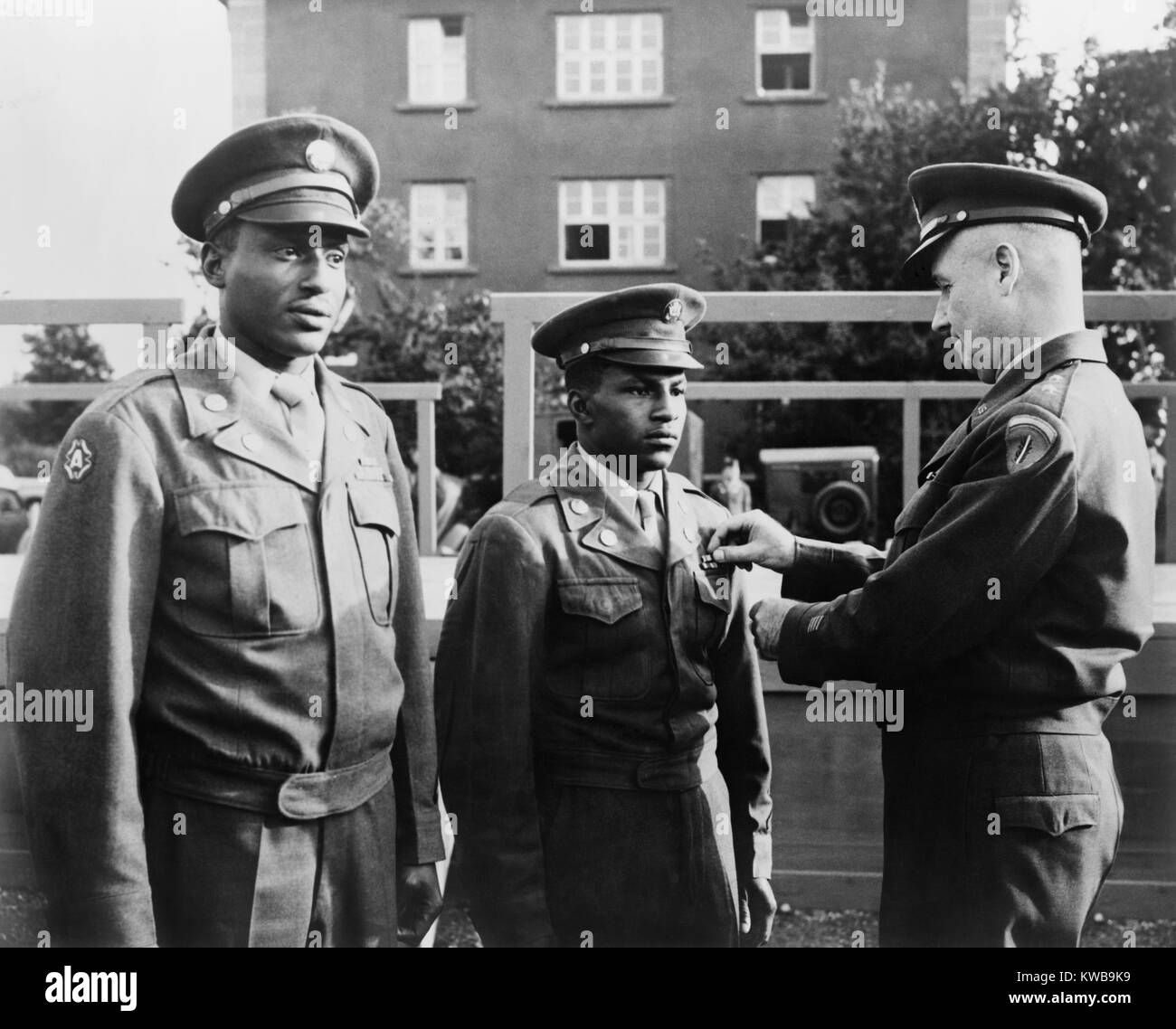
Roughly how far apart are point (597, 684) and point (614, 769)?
184 mm

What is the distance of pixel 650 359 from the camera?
8.77ft

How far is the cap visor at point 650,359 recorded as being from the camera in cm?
267

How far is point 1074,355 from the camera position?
8.73 feet

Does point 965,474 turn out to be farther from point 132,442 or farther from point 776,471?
point 776,471

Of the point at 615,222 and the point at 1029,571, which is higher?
the point at 615,222

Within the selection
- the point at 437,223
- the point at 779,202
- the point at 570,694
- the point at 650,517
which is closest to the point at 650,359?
the point at 650,517

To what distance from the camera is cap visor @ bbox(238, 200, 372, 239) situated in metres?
2.40

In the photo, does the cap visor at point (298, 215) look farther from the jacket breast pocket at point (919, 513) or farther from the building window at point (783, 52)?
the building window at point (783, 52)

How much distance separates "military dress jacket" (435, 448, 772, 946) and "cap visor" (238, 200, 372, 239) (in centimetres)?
69

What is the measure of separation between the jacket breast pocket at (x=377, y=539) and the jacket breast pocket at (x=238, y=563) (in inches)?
5.9

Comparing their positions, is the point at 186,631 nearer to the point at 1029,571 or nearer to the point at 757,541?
the point at 757,541

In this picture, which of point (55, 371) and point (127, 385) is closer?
point (127, 385)

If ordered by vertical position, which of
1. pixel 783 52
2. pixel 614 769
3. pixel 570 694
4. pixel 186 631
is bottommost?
pixel 614 769

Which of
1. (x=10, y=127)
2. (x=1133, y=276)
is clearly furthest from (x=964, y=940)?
(x=1133, y=276)
